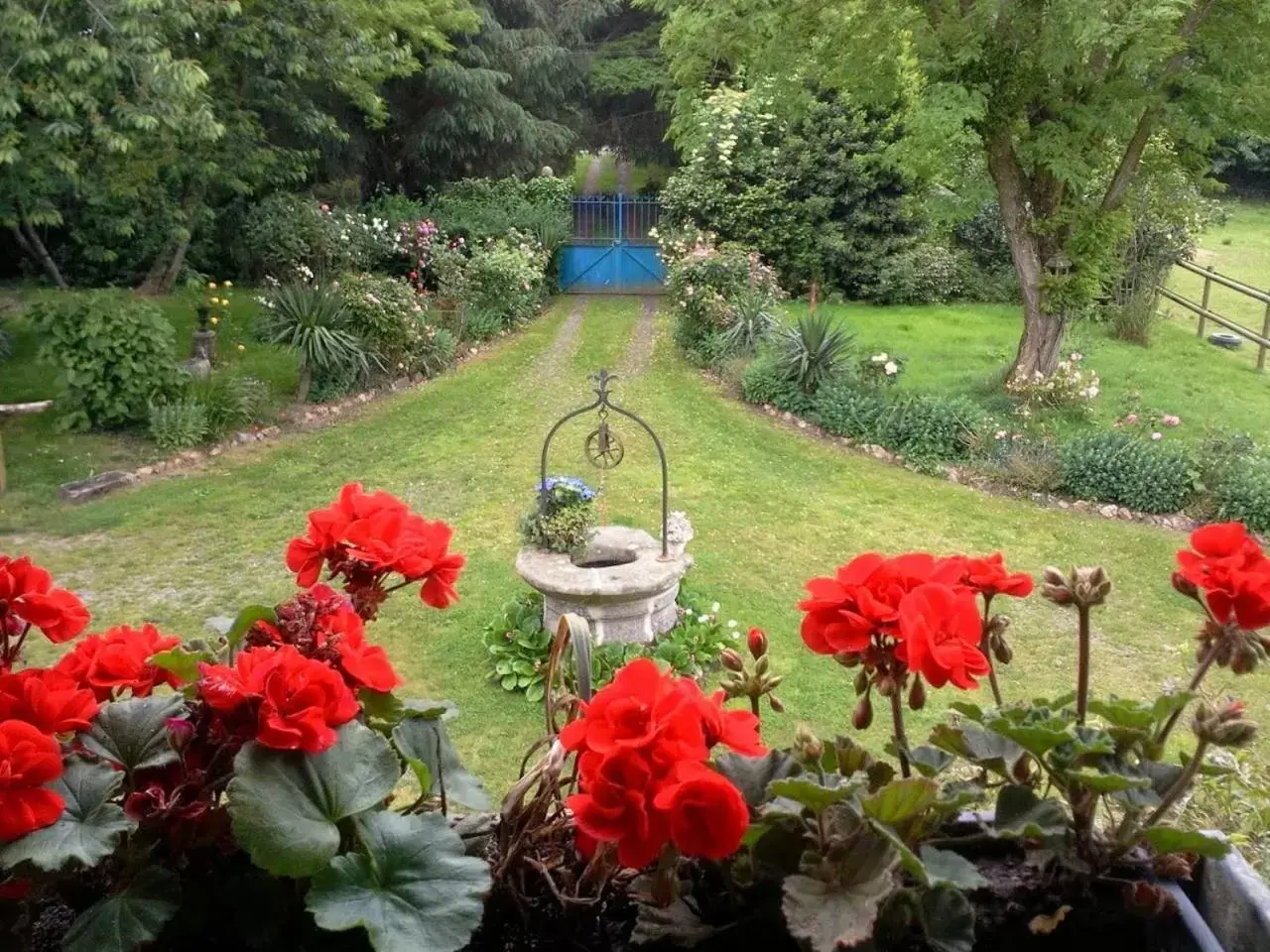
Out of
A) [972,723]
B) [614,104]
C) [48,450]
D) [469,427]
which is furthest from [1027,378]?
[614,104]

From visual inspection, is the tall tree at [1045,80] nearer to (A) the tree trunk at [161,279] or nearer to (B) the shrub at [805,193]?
(B) the shrub at [805,193]

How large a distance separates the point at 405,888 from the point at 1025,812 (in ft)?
1.74

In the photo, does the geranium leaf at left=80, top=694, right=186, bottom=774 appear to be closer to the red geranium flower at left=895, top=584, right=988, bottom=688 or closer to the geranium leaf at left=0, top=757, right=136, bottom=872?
the geranium leaf at left=0, top=757, right=136, bottom=872

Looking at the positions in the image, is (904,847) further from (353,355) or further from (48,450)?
(353,355)

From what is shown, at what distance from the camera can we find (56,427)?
8.34 metres

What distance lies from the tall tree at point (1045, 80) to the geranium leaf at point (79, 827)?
7885mm

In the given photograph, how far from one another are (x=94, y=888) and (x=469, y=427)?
328 inches

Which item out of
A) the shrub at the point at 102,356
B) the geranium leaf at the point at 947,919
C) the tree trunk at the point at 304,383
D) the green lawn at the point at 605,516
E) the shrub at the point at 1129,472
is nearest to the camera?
the geranium leaf at the point at 947,919

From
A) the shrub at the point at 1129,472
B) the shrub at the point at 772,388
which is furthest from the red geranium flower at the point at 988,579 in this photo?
the shrub at the point at 772,388

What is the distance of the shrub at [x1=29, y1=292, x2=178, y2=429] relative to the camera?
822 cm

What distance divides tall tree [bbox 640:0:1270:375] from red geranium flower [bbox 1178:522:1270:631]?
287 inches

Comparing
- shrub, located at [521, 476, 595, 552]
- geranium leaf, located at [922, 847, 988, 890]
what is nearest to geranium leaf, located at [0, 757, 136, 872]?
geranium leaf, located at [922, 847, 988, 890]

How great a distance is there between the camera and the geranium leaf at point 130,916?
0.81 metres

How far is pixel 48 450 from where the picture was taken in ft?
26.3
